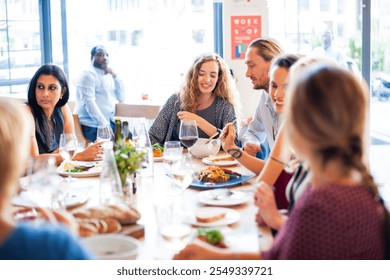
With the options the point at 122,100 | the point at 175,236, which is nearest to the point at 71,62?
the point at 122,100

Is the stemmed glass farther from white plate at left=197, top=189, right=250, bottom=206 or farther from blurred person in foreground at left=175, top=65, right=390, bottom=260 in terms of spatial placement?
blurred person in foreground at left=175, top=65, right=390, bottom=260

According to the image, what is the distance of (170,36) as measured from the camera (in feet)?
20.3

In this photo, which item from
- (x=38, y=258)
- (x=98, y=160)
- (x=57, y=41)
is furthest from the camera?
(x=57, y=41)

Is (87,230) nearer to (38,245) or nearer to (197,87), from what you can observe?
(38,245)

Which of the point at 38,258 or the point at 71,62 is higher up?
the point at 71,62

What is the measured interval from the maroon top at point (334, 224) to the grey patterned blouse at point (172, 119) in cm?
235

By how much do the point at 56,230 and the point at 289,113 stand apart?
2.04ft

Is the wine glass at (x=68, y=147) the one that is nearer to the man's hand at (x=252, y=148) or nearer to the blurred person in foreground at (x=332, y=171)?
the man's hand at (x=252, y=148)

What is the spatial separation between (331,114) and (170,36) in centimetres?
499

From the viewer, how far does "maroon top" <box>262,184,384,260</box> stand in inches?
55.4

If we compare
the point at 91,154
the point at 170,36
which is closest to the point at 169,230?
the point at 91,154

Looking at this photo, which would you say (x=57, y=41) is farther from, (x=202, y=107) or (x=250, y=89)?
(x=202, y=107)

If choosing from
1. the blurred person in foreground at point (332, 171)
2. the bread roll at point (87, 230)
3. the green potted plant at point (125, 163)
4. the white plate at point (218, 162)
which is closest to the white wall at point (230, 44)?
the white plate at point (218, 162)
